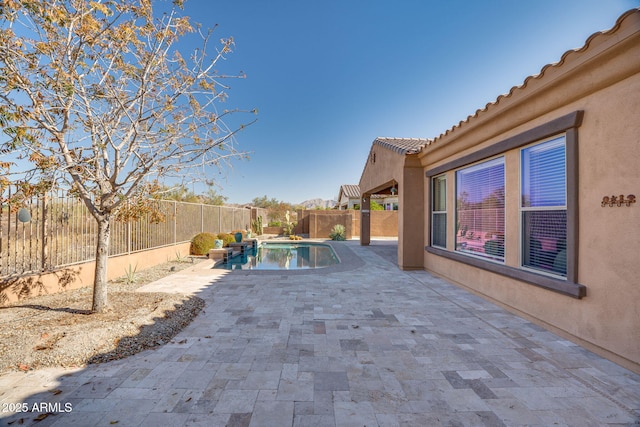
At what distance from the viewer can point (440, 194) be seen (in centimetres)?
754

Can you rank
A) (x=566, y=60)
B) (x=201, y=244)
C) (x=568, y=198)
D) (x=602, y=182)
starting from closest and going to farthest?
(x=602, y=182)
(x=566, y=60)
(x=568, y=198)
(x=201, y=244)

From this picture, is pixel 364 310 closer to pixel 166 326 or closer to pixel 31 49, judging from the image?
pixel 166 326

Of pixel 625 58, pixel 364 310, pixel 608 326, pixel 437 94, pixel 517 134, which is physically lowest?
pixel 364 310

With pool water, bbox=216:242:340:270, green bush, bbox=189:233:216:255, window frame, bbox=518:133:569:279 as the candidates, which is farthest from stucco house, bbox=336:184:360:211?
window frame, bbox=518:133:569:279

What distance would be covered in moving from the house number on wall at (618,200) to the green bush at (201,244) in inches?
468

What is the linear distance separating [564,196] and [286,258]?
11.2 m

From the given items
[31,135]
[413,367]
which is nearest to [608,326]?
[413,367]

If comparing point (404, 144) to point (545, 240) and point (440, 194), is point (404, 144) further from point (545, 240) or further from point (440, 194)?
point (545, 240)

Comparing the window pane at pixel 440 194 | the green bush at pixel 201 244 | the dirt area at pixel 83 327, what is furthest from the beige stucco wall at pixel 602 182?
the green bush at pixel 201 244

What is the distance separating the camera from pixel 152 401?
7.79 feet

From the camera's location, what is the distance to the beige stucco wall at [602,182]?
9.44 ft

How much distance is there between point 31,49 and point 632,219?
8022mm

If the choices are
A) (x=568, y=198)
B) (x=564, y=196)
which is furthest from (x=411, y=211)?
(x=568, y=198)

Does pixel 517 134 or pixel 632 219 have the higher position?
pixel 517 134
